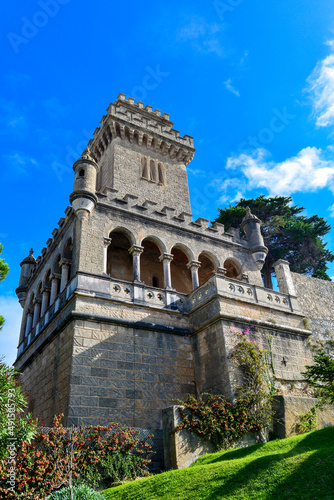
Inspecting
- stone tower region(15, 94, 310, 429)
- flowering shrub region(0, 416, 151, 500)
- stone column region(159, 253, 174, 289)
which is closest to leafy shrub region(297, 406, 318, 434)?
stone tower region(15, 94, 310, 429)

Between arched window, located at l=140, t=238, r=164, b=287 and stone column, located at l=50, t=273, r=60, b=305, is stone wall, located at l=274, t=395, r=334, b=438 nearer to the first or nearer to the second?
arched window, located at l=140, t=238, r=164, b=287

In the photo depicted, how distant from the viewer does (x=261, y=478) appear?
20.9 feet

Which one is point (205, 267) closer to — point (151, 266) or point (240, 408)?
point (151, 266)

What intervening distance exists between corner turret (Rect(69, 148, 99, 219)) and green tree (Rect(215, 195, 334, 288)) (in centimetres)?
1823

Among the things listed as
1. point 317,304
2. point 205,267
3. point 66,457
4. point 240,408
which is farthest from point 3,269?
point 317,304

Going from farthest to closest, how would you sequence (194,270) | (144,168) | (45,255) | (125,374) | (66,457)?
1. (144,168)
2. (45,255)
3. (194,270)
4. (125,374)
5. (66,457)

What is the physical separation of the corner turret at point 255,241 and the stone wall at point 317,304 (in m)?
1.86

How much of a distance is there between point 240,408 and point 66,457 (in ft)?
16.2

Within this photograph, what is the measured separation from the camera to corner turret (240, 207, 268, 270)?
1959 cm

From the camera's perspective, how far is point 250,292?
48.7 ft

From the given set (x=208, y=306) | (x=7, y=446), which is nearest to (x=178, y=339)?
(x=208, y=306)

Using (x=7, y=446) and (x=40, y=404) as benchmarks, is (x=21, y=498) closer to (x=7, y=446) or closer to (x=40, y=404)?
(x=7, y=446)

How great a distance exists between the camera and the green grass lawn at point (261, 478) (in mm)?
5805

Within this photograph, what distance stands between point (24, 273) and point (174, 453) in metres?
14.6
